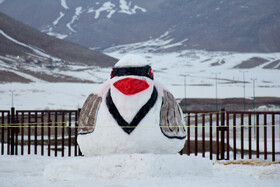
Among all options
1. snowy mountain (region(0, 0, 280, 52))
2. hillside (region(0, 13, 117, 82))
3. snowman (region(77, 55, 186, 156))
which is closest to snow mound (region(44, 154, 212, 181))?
snowman (region(77, 55, 186, 156))

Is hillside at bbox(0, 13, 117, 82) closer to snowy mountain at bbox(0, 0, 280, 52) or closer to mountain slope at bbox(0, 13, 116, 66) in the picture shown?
mountain slope at bbox(0, 13, 116, 66)

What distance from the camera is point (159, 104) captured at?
595 cm

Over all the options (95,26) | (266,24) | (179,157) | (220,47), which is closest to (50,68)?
(179,157)

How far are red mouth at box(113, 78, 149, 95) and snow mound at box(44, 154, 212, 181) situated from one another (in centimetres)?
96

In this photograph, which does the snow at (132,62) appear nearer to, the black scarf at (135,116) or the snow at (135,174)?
the black scarf at (135,116)

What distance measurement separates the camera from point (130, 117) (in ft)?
18.8

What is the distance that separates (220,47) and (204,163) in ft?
437

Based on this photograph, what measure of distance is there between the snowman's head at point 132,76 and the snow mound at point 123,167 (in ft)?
3.34

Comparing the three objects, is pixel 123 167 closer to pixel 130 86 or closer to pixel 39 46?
pixel 130 86

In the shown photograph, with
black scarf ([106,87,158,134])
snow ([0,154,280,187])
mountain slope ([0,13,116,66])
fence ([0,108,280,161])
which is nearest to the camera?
snow ([0,154,280,187])

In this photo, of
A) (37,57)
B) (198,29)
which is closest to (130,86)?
(37,57)

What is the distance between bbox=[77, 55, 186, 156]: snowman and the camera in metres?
5.71

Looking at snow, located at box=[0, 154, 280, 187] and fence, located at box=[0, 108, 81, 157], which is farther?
fence, located at box=[0, 108, 81, 157]

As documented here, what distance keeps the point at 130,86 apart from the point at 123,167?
1208 mm
